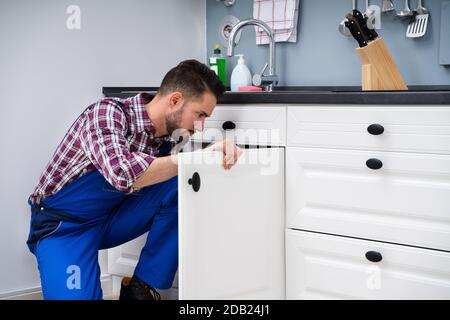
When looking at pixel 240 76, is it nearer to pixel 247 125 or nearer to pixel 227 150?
pixel 247 125

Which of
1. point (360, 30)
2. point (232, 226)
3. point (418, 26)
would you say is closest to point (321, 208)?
point (232, 226)

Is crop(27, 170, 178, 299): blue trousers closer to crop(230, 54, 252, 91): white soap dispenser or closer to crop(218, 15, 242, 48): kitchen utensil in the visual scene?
crop(230, 54, 252, 91): white soap dispenser

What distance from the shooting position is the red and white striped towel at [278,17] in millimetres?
2348

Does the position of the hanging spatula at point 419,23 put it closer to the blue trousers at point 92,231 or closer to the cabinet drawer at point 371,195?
the cabinet drawer at point 371,195

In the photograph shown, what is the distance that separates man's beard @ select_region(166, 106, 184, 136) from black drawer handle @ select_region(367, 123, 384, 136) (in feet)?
1.69

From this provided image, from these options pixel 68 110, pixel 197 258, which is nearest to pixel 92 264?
pixel 197 258

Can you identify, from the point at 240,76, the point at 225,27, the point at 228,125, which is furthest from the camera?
the point at 225,27

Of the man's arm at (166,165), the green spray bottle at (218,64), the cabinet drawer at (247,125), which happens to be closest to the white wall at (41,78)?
the green spray bottle at (218,64)

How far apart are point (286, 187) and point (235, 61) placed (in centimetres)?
93

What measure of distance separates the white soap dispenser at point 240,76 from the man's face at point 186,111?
0.71m

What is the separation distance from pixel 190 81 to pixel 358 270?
0.71 metres

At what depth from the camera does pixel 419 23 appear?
205 centimetres

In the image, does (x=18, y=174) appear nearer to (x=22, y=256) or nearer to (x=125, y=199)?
(x=22, y=256)

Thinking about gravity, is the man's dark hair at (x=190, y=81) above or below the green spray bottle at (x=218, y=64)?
below
